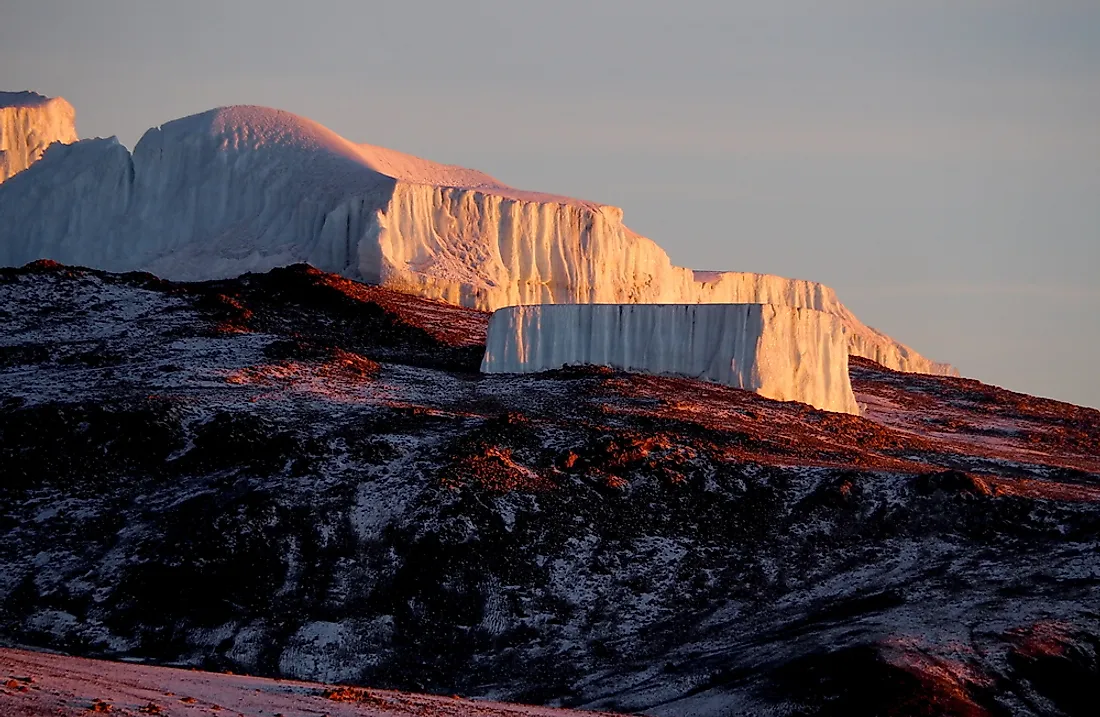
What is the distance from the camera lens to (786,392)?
54.8 meters

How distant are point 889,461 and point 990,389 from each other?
30.5m

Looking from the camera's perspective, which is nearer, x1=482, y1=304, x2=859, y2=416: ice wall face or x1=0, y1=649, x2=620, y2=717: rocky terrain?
x1=0, y1=649, x2=620, y2=717: rocky terrain

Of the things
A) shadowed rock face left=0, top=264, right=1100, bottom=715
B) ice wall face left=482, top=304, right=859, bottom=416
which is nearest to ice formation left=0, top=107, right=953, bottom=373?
ice wall face left=482, top=304, right=859, bottom=416

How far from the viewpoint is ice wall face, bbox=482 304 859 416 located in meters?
54.8

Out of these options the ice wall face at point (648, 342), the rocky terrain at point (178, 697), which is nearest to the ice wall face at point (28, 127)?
the ice wall face at point (648, 342)

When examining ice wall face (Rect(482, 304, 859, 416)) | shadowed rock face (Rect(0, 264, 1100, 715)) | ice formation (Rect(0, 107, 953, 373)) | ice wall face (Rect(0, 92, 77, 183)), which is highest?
ice wall face (Rect(0, 92, 77, 183))

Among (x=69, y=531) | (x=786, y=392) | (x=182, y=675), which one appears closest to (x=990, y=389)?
(x=786, y=392)

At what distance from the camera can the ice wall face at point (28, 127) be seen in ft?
289

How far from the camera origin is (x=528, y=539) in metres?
38.2

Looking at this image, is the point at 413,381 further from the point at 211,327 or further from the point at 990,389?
the point at 990,389

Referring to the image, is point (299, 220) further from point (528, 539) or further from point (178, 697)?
point (178, 697)

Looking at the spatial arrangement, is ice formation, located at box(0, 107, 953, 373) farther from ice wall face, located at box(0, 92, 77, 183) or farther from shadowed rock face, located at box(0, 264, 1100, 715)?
shadowed rock face, located at box(0, 264, 1100, 715)

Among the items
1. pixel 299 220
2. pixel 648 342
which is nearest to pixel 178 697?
pixel 648 342

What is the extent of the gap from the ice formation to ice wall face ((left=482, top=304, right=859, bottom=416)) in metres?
19.3
